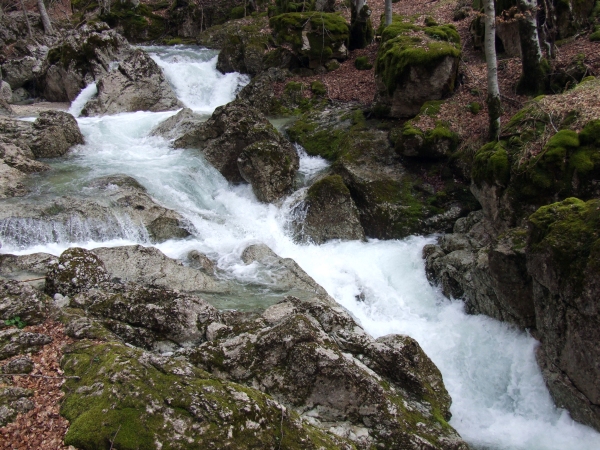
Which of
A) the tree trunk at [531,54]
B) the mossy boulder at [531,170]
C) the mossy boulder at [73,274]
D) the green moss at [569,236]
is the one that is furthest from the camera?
the tree trunk at [531,54]

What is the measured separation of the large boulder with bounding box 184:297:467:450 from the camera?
5.38 m

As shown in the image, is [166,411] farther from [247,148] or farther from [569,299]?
[247,148]

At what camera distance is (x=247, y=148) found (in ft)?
49.5

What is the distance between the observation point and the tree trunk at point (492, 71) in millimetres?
10953

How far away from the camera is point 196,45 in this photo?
3161cm

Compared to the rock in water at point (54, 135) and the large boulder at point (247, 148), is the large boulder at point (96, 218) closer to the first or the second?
the large boulder at point (247, 148)

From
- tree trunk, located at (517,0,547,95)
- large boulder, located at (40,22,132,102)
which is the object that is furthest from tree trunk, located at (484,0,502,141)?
large boulder, located at (40,22,132,102)

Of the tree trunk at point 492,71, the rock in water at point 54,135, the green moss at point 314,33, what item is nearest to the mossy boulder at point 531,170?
the tree trunk at point 492,71

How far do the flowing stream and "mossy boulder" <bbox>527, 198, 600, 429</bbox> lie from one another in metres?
0.48

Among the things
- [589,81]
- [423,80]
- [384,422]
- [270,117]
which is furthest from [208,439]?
[270,117]

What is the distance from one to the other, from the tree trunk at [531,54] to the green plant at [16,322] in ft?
50.8

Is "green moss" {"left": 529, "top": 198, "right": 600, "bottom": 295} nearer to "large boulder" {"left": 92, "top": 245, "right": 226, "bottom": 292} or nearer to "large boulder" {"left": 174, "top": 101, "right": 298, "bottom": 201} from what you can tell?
"large boulder" {"left": 92, "top": 245, "right": 226, "bottom": 292}

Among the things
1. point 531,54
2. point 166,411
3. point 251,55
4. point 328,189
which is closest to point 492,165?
point 328,189

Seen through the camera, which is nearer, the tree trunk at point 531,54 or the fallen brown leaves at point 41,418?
the fallen brown leaves at point 41,418
